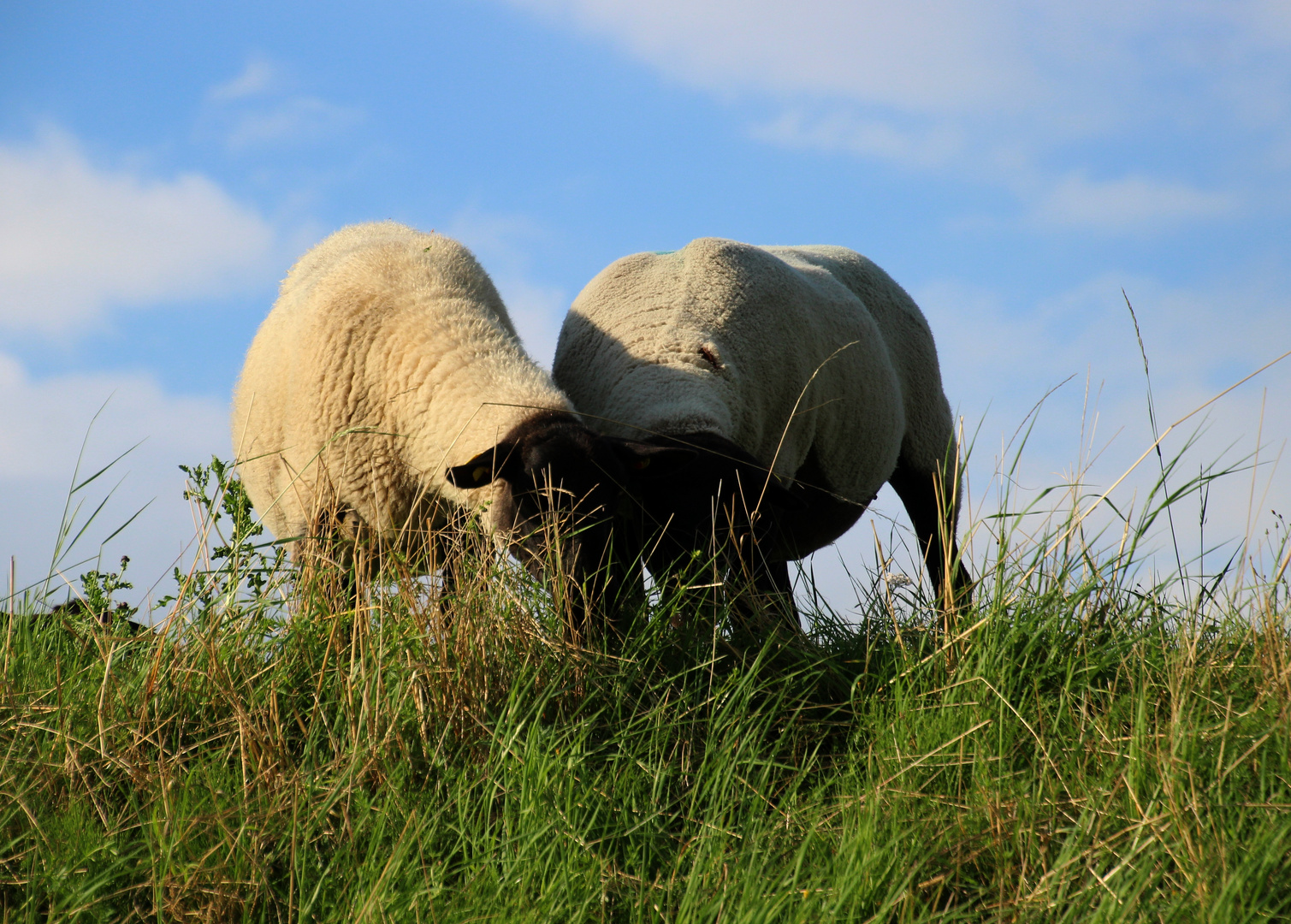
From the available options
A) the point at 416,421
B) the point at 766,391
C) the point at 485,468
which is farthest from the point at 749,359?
the point at 485,468

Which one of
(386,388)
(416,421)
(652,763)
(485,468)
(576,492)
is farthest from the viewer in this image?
(386,388)

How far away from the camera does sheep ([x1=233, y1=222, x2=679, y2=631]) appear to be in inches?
143

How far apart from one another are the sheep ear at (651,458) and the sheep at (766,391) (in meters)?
0.05

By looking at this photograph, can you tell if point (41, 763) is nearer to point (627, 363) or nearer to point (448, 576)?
point (448, 576)

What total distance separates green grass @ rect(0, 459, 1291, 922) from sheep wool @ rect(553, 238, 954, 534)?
1644mm

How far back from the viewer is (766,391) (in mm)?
5430

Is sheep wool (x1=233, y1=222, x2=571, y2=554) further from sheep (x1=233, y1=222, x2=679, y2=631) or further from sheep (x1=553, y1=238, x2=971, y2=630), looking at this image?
sheep (x1=553, y1=238, x2=971, y2=630)

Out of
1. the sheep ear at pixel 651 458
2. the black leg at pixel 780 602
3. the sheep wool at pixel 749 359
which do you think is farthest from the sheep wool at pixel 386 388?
the black leg at pixel 780 602

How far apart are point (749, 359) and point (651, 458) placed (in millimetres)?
1733

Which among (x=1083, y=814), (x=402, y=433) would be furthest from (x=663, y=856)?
(x=402, y=433)

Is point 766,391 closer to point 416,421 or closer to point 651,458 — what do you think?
point 651,458

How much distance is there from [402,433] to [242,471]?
4.19ft

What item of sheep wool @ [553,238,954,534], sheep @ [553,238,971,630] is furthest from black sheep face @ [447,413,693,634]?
sheep wool @ [553,238,954,534]

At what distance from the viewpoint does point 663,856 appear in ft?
7.21
